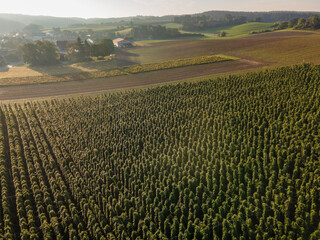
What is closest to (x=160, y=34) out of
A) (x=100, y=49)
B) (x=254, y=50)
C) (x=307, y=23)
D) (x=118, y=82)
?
(x=100, y=49)

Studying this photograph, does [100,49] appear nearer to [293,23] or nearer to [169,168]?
[169,168]

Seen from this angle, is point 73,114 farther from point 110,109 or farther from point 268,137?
point 268,137

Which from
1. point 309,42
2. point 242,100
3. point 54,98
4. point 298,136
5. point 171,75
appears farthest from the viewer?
point 309,42


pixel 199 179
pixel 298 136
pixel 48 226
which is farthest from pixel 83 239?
pixel 298 136

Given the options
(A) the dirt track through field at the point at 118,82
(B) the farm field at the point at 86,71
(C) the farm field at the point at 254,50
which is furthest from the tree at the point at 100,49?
(A) the dirt track through field at the point at 118,82

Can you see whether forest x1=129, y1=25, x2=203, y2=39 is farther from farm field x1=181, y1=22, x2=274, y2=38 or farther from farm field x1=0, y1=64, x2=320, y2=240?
farm field x1=0, y1=64, x2=320, y2=240

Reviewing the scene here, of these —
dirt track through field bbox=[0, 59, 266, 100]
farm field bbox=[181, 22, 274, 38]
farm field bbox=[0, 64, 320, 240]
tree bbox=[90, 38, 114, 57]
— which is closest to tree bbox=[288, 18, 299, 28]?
farm field bbox=[181, 22, 274, 38]

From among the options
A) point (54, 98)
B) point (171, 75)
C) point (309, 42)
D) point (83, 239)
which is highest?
point (309, 42)
